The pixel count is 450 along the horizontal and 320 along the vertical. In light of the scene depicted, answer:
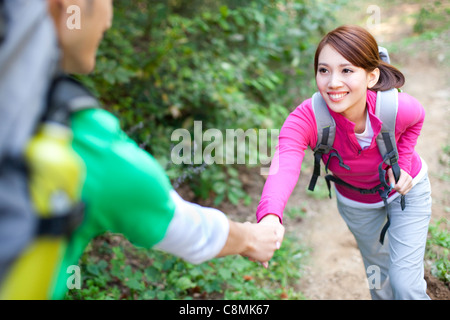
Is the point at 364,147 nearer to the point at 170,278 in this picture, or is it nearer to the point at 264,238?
the point at 264,238

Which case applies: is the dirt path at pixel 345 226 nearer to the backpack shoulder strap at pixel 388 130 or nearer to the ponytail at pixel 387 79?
the backpack shoulder strap at pixel 388 130

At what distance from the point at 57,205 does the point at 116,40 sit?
3844 millimetres

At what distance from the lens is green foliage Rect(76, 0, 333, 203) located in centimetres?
454

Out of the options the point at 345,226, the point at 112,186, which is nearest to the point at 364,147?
the point at 112,186

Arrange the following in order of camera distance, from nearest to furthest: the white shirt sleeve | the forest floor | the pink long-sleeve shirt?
the white shirt sleeve, the pink long-sleeve shirt, the forest floor

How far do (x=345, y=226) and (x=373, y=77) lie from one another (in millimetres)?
2428

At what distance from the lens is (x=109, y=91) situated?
4852 mm

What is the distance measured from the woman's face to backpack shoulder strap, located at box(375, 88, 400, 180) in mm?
126

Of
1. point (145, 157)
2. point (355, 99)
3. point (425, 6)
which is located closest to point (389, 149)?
point (355, 99)

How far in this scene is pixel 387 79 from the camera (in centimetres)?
259

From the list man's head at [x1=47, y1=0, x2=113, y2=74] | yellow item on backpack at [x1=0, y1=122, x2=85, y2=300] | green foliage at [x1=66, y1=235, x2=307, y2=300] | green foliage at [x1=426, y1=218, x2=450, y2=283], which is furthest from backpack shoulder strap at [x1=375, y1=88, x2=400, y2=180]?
yellow item on backpack at [x1=0, y1=122, x2=85, y2=300]

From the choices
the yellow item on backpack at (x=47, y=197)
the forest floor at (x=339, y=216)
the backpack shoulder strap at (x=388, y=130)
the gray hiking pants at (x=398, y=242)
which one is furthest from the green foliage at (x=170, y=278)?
the yellow item on backpack at (x=47, y=197)

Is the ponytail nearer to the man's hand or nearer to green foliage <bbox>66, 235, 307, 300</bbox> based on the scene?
the man's hand

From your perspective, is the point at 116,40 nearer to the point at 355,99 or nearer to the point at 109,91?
the point at 109,91
